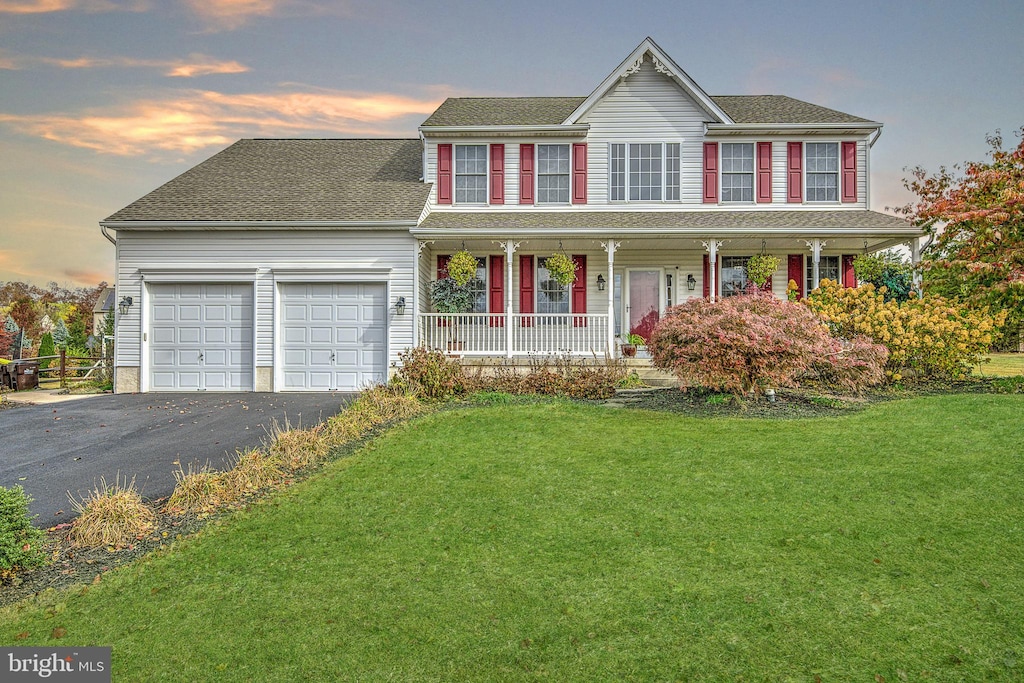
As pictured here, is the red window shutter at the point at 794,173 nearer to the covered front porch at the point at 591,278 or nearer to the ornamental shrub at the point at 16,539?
the covered front porch at the point at 591,278

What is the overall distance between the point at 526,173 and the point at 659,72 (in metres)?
4.63

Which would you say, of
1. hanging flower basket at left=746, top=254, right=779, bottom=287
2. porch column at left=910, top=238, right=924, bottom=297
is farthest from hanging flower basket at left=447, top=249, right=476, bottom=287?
porch column at left=910, top=238, right=924, bottom=297

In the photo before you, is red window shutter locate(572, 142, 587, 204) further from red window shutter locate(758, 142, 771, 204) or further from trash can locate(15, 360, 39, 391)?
trash can locate(15, 360, 39, 391)

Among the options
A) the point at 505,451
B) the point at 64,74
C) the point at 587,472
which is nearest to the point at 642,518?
the point at 587,472

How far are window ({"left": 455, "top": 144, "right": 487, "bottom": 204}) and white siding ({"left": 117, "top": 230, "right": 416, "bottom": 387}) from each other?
297 centimetres

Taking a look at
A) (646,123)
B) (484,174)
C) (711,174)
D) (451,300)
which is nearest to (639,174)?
(646,123)

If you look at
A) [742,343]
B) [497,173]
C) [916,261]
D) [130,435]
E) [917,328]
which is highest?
[497,173]

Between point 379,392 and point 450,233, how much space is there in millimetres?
5014

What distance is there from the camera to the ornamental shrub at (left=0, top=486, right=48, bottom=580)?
13.4 feet

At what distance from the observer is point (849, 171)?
1600cm

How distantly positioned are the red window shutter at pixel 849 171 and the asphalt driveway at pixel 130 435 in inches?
573

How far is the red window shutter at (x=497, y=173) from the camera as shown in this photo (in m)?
16.4

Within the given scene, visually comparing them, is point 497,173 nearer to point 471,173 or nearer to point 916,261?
point 471,173

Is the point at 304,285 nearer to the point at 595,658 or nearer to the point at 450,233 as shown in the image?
the point at 450,233
